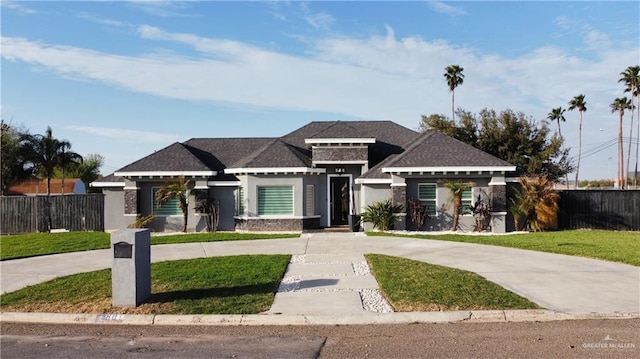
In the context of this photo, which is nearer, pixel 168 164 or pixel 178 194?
pixel 178 194

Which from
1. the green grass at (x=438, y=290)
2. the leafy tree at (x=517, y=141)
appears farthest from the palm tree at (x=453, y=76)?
the green grass at (x=438, y=290)

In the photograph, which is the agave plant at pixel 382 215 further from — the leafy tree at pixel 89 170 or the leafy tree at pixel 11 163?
the leafy tree at pixel 89 170

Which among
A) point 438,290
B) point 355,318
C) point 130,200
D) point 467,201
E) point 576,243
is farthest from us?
point 130,200

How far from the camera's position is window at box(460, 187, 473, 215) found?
21.3m

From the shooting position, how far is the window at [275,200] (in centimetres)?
2214

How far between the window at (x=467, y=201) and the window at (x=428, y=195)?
3.98ft

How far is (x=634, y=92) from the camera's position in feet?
179

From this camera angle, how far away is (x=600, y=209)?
2167 cm

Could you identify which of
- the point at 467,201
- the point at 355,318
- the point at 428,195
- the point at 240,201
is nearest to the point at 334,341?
the point at 355,318

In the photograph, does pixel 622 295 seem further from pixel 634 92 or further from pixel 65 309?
pixel 634 92

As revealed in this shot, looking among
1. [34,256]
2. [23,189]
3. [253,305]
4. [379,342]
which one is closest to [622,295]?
[379,342]

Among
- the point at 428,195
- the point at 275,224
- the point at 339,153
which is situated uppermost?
the point at 339,153

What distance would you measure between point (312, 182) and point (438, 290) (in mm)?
13964

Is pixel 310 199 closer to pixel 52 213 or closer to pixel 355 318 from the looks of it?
pixel 52 213
